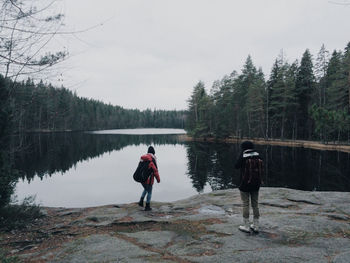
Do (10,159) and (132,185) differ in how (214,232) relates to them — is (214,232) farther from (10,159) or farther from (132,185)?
(132,185)

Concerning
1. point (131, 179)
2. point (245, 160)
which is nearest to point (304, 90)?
point (131, 179)

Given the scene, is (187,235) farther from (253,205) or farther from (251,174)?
(251,174)

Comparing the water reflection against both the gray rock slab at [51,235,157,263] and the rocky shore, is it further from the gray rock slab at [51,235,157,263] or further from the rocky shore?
the gray rock slab at [51,235,157,263]

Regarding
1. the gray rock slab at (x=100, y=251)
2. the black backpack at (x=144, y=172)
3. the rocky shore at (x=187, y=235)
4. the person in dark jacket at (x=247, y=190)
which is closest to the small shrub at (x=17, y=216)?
the rocky shore at (x=187, y=235)

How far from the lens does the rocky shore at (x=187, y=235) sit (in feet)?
14.6

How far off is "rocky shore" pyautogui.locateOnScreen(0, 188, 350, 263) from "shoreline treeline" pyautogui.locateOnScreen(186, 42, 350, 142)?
34.8 metres

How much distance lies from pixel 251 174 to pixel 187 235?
2.19 metres

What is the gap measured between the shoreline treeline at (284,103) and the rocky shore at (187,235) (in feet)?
114

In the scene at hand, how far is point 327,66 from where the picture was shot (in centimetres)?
4659

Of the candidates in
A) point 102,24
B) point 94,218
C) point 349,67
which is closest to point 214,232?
point 94,218

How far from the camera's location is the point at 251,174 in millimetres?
5316

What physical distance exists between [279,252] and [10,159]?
7694mm

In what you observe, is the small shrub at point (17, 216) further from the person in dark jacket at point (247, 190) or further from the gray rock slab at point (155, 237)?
the person in dark jacket at point (247, 190)

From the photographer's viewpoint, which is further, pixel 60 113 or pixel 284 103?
pixel 284 103
